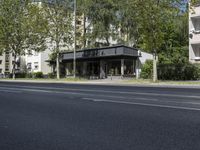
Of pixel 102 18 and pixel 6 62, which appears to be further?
pixel 6 62

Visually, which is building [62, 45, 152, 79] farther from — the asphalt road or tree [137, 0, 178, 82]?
the asphalt road

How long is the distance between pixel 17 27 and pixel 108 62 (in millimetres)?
14597

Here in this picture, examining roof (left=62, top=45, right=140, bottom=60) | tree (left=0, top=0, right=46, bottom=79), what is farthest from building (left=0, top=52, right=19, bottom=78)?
roof (left=62, top=45, right=140, bottom=60)

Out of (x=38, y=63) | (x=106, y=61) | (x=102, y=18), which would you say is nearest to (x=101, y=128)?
(x=106, y=61)

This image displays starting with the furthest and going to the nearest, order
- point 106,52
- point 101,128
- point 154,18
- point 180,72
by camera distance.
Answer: point 106,52, point 180,72, point 154,18, point 101,128

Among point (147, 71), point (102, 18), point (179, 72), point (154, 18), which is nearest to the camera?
point (154, 18)

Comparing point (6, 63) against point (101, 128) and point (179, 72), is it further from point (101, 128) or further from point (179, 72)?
point (101, 128)

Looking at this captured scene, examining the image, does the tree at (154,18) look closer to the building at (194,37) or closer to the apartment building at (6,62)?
the building at (194,37)

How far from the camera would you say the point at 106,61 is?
2264 inches

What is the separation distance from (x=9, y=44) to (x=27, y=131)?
178ft

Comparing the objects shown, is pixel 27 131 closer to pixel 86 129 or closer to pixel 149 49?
pixel 86 129

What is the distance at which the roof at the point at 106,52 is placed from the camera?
52.9 meters

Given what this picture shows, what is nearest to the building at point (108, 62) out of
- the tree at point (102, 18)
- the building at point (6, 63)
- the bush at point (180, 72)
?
the tree at point (102, 18)

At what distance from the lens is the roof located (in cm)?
5288
